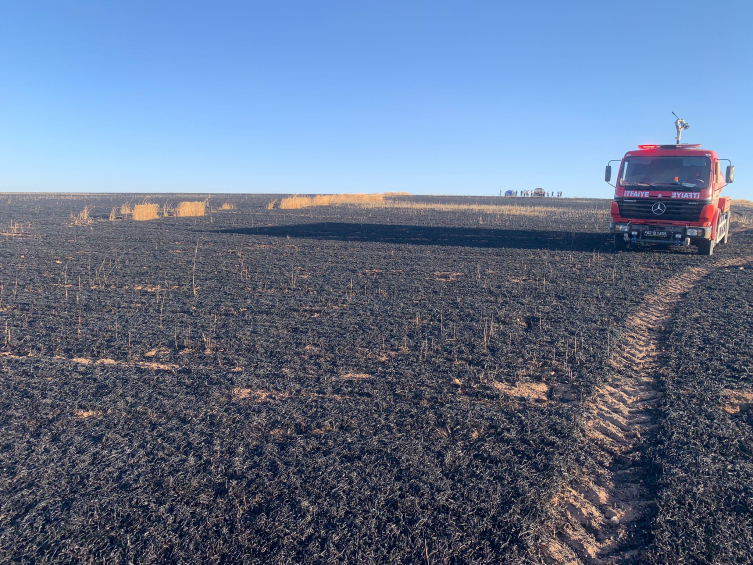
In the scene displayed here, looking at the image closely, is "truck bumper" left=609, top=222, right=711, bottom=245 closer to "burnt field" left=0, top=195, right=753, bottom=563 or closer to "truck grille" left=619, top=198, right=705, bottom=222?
"truck grille" left=619, top=198, right=705, bottom=222

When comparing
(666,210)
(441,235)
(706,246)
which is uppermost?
(666,210)

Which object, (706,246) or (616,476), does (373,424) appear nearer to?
(616,476)

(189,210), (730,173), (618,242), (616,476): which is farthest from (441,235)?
(189,210)

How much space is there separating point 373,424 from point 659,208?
40.4 ft

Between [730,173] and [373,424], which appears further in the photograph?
[730,173]

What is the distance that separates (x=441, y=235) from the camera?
801 inches

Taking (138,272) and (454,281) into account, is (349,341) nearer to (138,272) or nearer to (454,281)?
(454,281)

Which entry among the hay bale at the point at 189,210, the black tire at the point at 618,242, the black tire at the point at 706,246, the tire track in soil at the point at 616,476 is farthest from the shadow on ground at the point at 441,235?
the tire track in soil at the point at 616,476

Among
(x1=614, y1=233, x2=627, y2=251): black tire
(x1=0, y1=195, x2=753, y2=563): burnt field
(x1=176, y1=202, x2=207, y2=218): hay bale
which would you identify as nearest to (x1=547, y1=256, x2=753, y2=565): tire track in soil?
(x1=0, y1=195, x2=753, y2=563): burnt field

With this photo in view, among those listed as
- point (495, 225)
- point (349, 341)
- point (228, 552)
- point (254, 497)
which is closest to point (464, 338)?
point (349, 341)

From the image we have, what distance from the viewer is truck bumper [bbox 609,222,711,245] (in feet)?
42.9

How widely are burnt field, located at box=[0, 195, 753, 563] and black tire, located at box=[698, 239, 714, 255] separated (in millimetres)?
5483

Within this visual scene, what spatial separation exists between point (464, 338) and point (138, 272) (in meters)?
8.31

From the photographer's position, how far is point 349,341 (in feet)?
21.0
